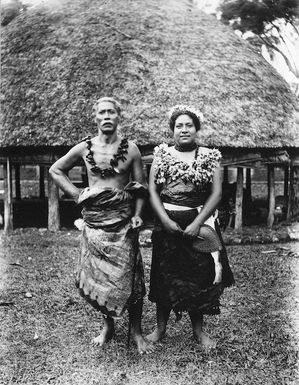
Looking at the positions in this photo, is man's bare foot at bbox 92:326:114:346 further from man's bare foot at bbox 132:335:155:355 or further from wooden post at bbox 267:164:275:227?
wooden post at bbox 267:164:275:227

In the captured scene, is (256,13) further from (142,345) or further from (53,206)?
(142,345)

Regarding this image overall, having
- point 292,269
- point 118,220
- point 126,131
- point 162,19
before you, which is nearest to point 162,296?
point 118,220

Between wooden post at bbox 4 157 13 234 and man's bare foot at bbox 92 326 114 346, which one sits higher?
wooden post at bbox 4 157 13 234

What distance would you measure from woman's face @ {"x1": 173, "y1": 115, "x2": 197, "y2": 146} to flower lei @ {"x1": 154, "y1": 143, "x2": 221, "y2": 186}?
147mm

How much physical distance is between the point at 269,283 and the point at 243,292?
63 centimetres

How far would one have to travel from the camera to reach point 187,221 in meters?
3.60

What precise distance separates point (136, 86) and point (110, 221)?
6.78 meters

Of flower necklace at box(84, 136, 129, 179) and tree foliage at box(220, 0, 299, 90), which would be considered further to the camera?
tree foliage at box(220, 0, 299, 90)

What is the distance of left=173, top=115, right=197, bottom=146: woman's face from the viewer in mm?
3584

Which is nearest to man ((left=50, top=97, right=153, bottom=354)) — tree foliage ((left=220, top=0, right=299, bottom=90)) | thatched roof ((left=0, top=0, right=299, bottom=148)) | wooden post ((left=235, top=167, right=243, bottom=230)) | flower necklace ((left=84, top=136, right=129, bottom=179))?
flower necklace ((left=84, top=136, right=129, bottom=179))

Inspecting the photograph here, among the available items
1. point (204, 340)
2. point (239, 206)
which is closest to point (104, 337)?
point (204, 340)

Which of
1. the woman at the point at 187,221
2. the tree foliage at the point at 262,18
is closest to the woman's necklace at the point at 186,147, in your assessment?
the woman at the point at 187,221

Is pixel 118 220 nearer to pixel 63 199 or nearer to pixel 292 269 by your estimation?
pixel 292 269

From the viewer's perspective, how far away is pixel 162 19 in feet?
38.6
